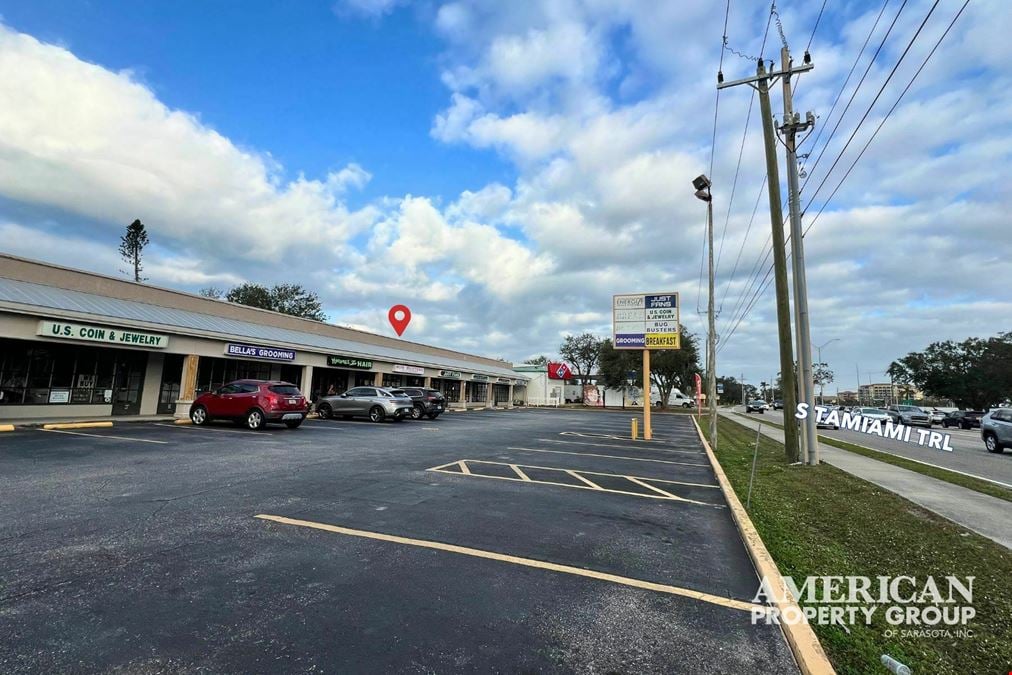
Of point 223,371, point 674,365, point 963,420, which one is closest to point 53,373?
point 223,371

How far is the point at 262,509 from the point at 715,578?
531 centimetres

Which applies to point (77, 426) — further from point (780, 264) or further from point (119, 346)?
point (780, 264)

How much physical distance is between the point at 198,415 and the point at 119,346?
11.6 feet

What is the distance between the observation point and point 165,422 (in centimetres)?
1772

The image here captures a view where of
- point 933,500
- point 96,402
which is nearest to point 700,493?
point 933,500

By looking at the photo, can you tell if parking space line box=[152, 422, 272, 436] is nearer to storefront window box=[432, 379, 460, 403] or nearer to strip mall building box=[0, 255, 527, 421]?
strip mall building box=[0, 255, 527, 421]

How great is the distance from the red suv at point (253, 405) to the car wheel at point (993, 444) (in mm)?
25169

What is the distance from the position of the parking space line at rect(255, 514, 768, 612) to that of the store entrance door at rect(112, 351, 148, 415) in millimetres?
18194

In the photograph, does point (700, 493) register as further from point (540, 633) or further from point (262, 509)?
point (262, 509)

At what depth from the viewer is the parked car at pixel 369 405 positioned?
22.6 m

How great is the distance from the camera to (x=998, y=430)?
18.1 metres

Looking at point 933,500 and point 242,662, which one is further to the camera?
point 933,500

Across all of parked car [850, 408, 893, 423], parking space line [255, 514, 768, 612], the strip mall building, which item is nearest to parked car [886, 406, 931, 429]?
parked car [850, 408, 893, 423]

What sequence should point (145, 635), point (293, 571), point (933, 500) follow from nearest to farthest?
1. point (145, 635)
2. point (293, 571)
3. point (933, 500)
